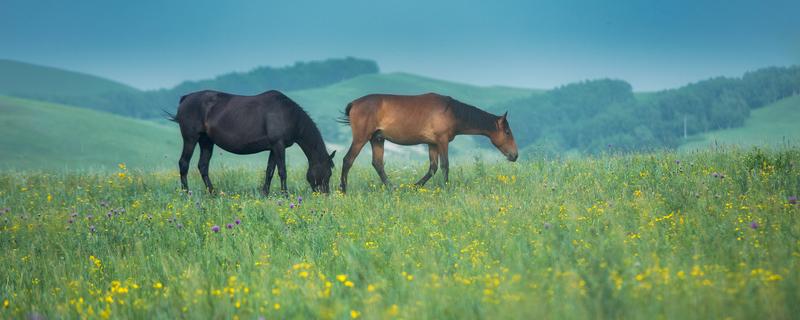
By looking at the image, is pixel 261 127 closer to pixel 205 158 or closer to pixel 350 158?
pixel 205 158

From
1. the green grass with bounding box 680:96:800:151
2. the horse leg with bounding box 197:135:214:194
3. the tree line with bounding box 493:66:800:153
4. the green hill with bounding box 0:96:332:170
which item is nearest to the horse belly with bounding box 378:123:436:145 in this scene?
the horse leg with bounding box 197:135:214:194

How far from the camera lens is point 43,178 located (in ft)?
51.2

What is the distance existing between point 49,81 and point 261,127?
7578 inches

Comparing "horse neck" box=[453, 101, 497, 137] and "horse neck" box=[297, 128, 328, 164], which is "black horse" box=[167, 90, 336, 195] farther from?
"horse neck" box=[453, 101, 497, 137]

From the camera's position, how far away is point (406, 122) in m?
A: 12.9

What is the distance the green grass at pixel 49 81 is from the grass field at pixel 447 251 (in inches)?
6869

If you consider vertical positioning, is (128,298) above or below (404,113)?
below

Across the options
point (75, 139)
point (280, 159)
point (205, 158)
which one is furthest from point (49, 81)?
point (280, 159)

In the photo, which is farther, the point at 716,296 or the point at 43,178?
the point at 43,178

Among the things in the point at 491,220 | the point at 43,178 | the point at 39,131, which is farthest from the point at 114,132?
the point at 491,220

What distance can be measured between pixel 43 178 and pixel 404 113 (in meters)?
9.42

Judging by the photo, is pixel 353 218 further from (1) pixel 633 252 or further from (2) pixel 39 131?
(2) pixel 39 131

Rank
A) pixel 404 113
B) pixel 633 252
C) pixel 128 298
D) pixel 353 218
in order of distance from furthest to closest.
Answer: pixel 404 113, pixel 353 218, pixel 633 252, pixel 128 298

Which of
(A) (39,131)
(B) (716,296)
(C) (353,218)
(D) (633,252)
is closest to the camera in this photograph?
(B) (716,296)
